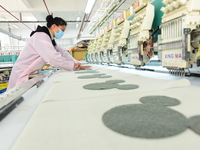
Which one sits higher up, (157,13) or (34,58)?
(157,13)

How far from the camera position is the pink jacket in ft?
6.61

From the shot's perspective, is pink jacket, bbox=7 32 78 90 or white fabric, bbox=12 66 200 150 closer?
white fabric, bbox=12 66 200 150

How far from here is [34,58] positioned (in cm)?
213

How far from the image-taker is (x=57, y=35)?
2494 millimetres

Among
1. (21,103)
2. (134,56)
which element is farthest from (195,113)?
(134,56)

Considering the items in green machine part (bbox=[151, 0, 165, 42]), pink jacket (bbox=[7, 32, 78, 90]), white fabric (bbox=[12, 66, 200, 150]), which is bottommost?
white fabric (bbox=[12, 66, 200, 150])

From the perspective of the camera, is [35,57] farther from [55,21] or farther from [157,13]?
[157,13]

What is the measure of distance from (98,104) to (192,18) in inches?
40.4

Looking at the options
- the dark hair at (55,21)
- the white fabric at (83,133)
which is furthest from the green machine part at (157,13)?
the white fabric at (83,133)

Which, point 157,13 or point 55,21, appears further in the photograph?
point 55,21

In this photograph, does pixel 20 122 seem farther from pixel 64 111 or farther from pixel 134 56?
pixel 134 56

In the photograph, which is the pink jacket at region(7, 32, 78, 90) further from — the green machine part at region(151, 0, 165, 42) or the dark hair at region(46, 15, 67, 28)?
the green machine part at region(151, 0, 165, 42)

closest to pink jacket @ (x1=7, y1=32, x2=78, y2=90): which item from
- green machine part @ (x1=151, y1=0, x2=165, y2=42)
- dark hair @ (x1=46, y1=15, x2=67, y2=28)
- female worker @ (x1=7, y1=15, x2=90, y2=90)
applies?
female worker @ (x1=7, y1=15, x2=90, y2=90)

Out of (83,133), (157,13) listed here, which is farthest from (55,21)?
(83,133)
